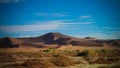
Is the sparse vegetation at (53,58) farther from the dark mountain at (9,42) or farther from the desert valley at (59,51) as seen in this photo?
the dark mountain at (9,42)

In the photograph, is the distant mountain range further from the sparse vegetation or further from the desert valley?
the sparse vegetation

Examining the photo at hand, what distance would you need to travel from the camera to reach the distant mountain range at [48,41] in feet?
33.9

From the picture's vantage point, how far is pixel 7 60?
9.91m

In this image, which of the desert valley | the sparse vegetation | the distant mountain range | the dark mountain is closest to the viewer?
the sparse vegetation

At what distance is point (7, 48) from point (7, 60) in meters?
1.05

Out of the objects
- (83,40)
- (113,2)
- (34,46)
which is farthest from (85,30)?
(34,46)

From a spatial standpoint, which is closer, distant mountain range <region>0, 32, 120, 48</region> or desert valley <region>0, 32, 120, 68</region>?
desert valley <region>0, 32, 120, 68</region>

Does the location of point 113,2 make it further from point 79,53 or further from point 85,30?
point 79,53

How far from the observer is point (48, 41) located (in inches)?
431

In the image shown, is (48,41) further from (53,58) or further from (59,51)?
(59,51)

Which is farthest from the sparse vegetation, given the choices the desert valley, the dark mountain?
Answer: the dark mountain

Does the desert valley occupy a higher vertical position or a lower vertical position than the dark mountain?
lower

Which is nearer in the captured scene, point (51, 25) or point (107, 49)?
point (51, 25)

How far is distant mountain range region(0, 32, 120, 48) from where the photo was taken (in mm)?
10342
